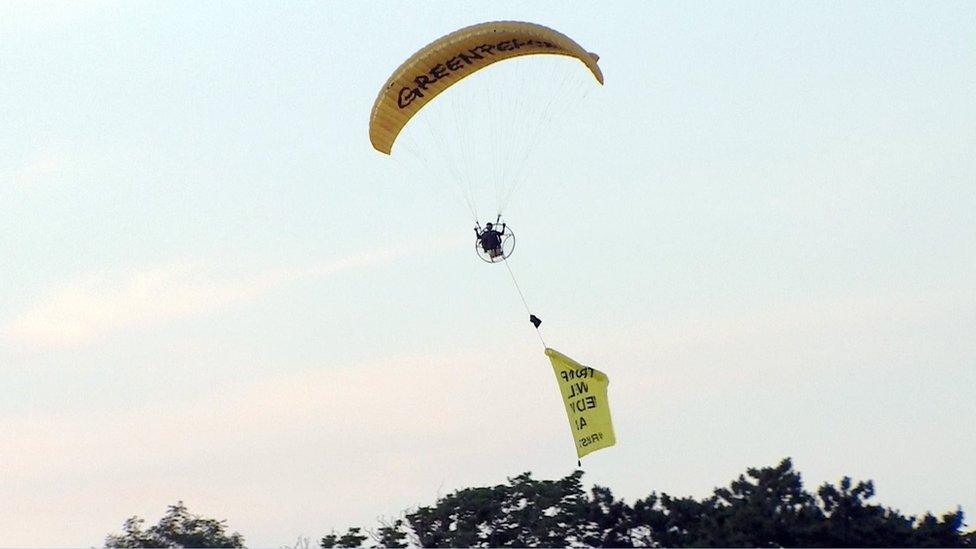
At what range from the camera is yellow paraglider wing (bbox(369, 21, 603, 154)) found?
44969 mm

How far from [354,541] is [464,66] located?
37.1 ft

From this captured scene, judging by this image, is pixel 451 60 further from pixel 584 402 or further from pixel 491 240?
pixel 584 402

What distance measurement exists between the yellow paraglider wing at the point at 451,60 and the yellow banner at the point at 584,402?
659 centimetres

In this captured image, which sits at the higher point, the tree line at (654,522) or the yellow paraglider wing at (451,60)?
the yellow paraglider wing at (451,60)

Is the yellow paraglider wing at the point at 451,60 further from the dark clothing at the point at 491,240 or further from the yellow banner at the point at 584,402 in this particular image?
the yellow banner at the point at 584,402

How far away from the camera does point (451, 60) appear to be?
45.9 metres

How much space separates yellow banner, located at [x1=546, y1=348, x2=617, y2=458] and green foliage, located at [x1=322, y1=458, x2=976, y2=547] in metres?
1.33

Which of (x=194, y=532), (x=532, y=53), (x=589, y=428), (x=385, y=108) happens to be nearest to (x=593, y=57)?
(x=532, y=53)

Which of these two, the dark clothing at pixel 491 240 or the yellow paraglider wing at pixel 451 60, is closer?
the dark clothing at pixel 491 240

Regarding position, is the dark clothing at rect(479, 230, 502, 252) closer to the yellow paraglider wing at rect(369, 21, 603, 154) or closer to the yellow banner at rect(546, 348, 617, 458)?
the yellow banner at rect(546, 348, 617, 458)

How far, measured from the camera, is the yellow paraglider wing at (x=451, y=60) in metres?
45.0

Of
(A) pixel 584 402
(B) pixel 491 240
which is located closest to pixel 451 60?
(B) pixel 491 240

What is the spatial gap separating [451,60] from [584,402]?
8.47 metres

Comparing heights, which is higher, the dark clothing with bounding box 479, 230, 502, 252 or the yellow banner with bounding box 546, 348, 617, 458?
the dark clothing with bounding box 479, 230, 502, 252
